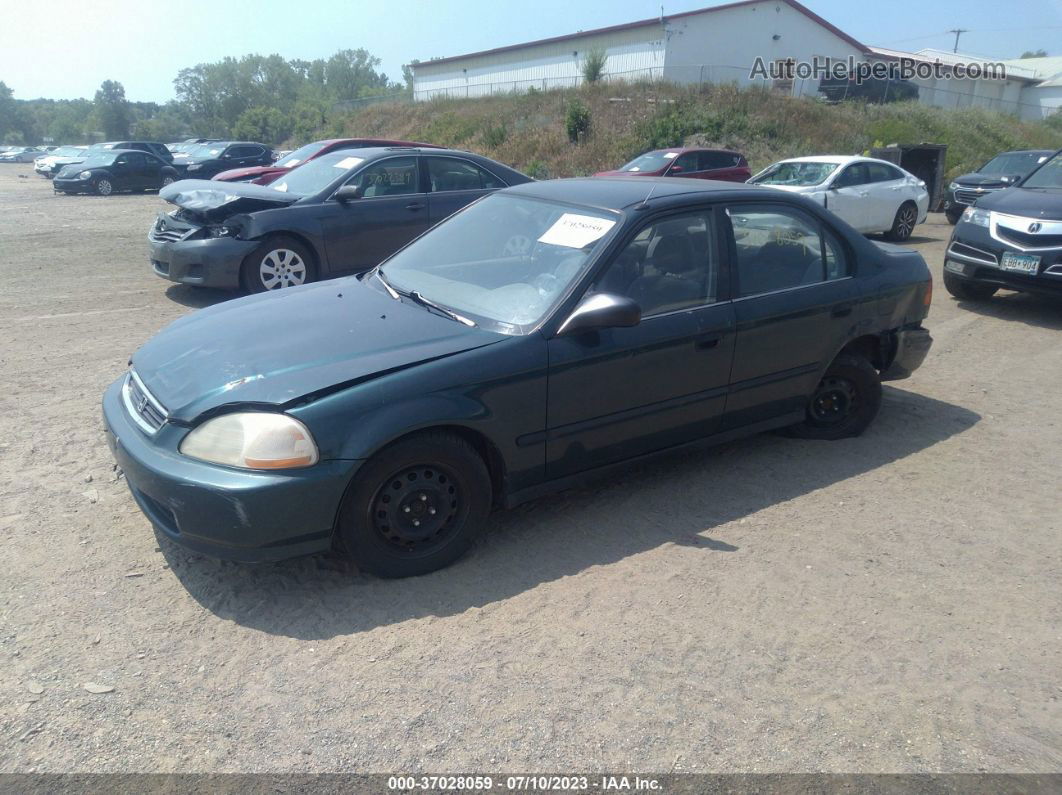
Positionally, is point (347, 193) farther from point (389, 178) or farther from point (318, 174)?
point (318, 174)

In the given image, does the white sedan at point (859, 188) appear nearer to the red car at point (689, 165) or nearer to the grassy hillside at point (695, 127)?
the red car at point (689, 165)

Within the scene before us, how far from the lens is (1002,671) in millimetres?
3096

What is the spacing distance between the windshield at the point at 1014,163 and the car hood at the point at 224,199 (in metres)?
16.2

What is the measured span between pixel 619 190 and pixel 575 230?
0.49 metres

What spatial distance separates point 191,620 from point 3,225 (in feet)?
48.6

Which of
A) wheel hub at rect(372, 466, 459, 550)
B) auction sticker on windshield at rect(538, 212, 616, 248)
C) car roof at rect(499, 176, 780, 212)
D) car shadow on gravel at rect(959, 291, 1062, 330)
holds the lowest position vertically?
car shadow on gravel at rect(959, 291, 1062, 330)

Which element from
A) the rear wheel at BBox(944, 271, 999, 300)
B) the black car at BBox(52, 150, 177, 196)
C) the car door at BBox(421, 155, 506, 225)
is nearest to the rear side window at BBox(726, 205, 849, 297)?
the car door at BBox(421, 155, 506, 225)

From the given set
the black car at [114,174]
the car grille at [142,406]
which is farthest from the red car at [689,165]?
the black car at [114,174]

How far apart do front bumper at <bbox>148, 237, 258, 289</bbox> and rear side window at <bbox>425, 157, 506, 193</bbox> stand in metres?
2.13

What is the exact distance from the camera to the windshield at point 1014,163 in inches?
693

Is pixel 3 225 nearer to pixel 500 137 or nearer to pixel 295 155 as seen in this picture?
pixel 295 155

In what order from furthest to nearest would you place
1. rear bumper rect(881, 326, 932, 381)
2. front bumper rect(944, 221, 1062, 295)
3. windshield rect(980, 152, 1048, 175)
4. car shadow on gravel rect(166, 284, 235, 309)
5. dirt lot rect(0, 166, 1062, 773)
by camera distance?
windshield rect(980, 152, 1048, 175) → car shadow on gravel rect(166, 284, 235, 309) → front bumper rect(944, 221, 1062, 295) → rear bumper rect(881, 326, 932, 381) → dirt lot rect(0, 166, 1062, 773)

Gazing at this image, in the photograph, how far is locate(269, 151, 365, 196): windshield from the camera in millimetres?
8625

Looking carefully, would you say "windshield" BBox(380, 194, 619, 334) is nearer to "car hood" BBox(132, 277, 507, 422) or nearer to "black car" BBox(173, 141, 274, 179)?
"car hood" BBox(132, 277, 507, 422)
